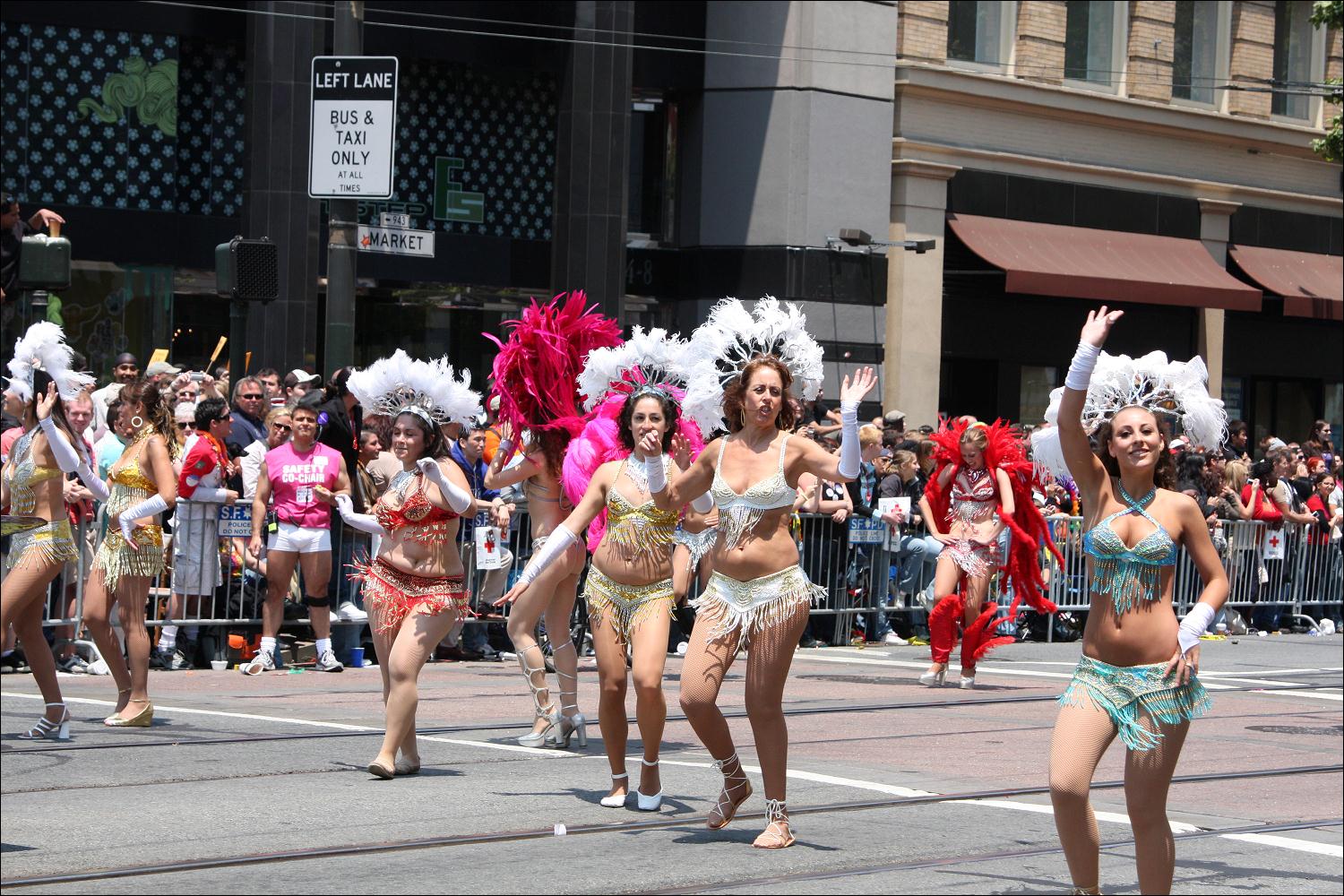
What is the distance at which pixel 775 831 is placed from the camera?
819 centimetres

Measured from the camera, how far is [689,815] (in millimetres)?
8969

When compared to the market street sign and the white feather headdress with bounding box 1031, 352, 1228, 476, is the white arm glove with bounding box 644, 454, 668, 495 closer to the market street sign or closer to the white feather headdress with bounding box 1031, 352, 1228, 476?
the white feather headdress with bounding box 1031, 352, 1228, 476

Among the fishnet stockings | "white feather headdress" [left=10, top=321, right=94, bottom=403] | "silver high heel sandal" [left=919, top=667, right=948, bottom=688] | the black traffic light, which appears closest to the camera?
the fishnet stockings

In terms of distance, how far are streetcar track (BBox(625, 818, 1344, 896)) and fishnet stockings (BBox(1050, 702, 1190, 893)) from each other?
1283 millimetres

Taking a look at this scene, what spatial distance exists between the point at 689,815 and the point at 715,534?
1.34 meters

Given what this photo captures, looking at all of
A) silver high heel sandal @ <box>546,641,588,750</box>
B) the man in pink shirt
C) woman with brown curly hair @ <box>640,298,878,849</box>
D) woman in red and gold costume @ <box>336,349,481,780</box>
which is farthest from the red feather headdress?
woman with brown curly hair @ <box>640,298,878,849</box>

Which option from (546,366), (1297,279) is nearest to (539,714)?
(546,366)

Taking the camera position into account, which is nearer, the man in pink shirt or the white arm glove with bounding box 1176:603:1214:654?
the white arm glove with bounding box 1176:603:1214:654

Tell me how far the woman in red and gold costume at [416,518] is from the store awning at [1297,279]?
75.8 ft

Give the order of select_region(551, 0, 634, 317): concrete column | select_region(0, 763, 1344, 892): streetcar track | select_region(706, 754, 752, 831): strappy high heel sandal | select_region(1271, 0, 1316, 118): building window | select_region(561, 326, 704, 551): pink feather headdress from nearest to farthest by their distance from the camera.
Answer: select_region(0, 763, 1344, 892): streetcar track, select_region(706, 754, 752, 831): strappy high heel sandal, select_region(561, 326, 704, 551): pink feather headdress, select_region(551, 0, 634, 317): concrete column, select_region(1271, 0, 1316, 118): building window

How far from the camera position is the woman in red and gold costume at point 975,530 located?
14.5m

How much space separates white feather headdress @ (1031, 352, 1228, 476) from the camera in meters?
7.02

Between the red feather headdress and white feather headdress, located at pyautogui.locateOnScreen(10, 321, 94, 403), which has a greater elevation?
white feather headdress, located at pyautogui.locateOnScreen(10, 321, 94, 403)

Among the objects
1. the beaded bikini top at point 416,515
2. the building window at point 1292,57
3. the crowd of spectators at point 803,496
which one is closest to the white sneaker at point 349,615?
the crowd of spectators at point 803,496
